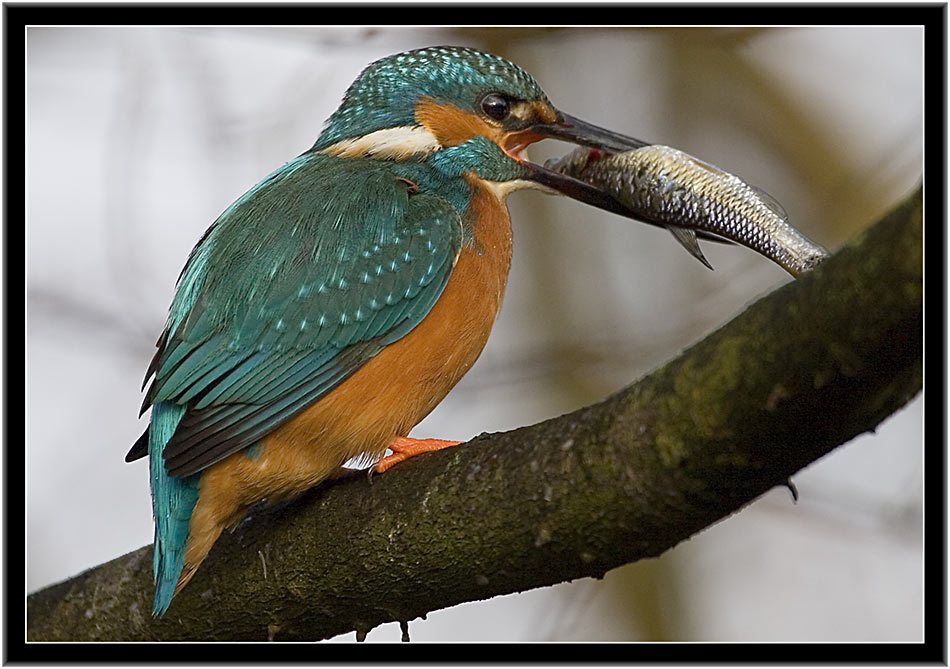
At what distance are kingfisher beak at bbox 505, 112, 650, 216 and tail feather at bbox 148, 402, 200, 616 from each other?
1204mm

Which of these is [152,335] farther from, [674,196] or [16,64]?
[674,196]

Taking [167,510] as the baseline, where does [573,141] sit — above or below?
above

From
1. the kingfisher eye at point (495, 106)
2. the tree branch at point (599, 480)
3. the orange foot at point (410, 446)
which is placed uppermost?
the kingfisher eye at point (495, 106)

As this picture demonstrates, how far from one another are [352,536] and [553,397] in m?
3.00

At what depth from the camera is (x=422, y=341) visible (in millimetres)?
2639

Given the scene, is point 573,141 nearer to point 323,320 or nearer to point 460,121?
point 460,121

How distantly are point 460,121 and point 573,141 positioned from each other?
13.3 inches

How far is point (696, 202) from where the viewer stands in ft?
8.66

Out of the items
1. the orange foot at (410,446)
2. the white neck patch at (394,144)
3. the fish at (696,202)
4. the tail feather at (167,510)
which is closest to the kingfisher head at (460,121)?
the white neck patch at (394,144)

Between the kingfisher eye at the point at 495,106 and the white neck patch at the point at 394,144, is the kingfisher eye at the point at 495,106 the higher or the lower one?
the higher one

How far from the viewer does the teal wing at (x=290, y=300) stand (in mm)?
2479

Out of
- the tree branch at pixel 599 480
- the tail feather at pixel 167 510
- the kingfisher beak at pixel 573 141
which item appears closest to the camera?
the tree branch at pixel 599 480

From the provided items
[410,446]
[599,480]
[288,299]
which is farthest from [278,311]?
[599,480]

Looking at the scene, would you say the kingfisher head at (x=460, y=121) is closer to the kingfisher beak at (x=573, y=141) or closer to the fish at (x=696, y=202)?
the kingfisher beak at (x=573, y=141)
